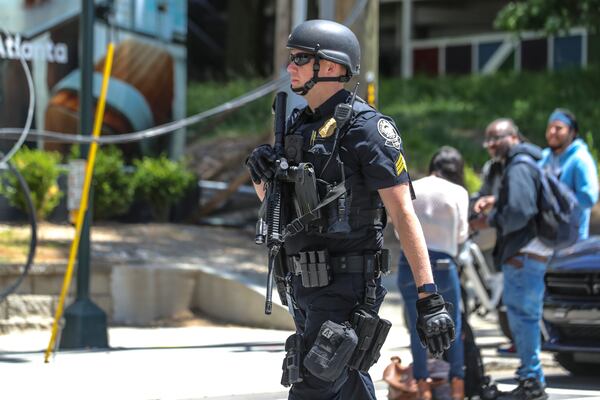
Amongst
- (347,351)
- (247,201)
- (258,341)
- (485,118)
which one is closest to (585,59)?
(485,118)

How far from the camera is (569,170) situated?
9.58 m

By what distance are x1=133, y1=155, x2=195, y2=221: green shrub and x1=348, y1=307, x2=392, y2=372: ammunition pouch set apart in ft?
31.0

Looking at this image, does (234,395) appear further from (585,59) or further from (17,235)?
(585,59)

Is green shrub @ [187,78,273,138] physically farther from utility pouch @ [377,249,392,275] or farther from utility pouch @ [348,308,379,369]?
utility pouch @ [348,308,379,369]

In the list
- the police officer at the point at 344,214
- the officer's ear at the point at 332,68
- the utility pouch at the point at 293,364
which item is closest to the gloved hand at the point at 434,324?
the police officer at the point at 344,214

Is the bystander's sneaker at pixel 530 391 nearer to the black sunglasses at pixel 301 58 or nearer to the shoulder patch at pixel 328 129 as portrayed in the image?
the shoulder patch at pixel 328 129

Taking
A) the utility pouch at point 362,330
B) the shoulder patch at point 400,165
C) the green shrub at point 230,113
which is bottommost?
the utility pouch at point 362,330

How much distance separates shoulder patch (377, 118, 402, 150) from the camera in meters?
5.14

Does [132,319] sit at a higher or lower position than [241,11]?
lower

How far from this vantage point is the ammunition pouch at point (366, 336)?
200 inches

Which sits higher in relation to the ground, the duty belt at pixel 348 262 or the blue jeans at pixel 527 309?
the duty belt at pixel 348 262

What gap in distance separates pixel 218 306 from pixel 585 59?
17.1 m

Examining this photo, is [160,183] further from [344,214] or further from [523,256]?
[344,214]

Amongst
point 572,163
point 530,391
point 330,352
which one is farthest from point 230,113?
point 330,352
